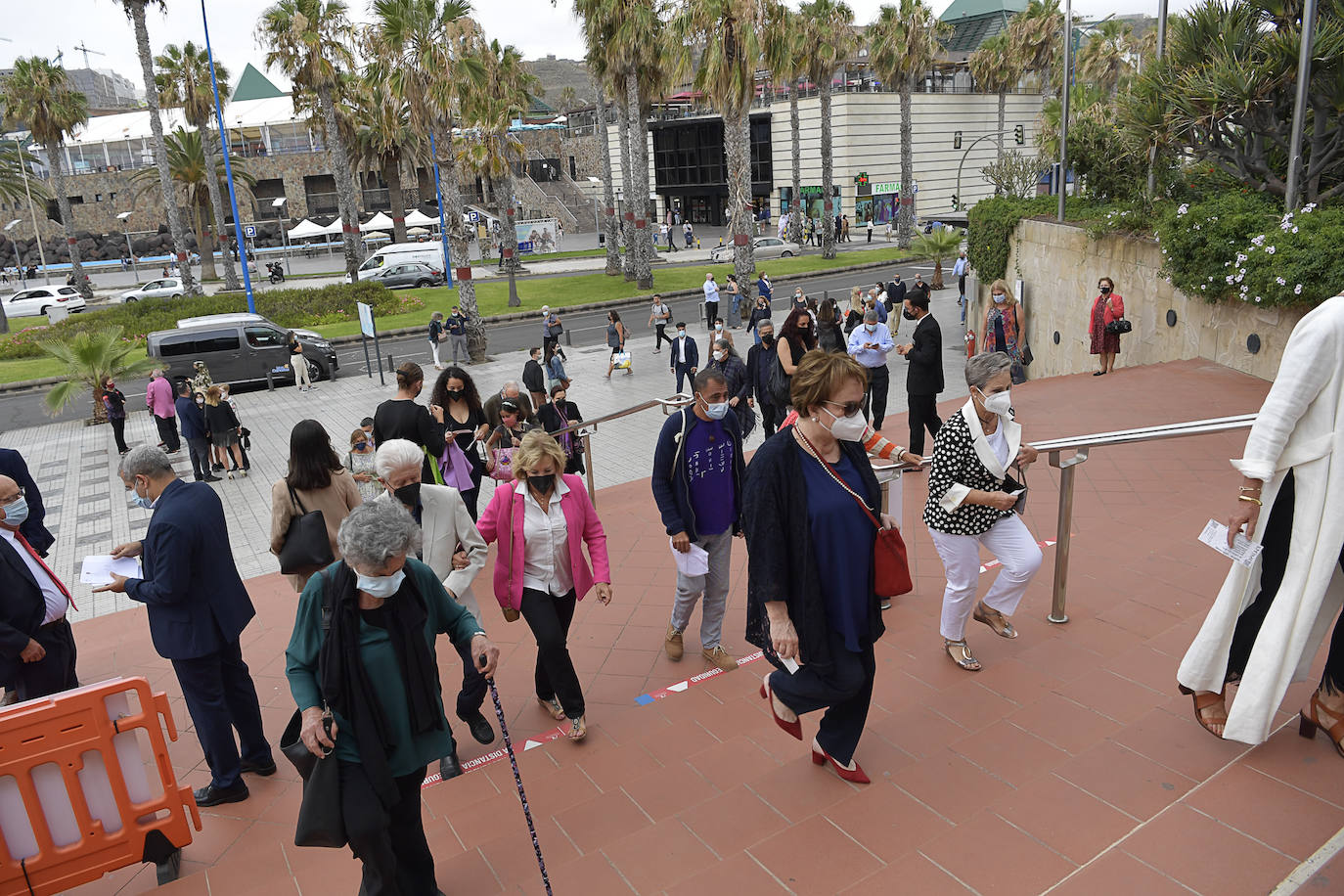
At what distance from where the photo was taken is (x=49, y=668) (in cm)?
456

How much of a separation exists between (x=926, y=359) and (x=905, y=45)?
35.9 meters

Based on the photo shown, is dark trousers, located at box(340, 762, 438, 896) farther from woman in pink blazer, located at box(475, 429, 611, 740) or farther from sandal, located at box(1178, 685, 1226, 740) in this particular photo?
sandal, located at box(1178, 685, 1226, 740)

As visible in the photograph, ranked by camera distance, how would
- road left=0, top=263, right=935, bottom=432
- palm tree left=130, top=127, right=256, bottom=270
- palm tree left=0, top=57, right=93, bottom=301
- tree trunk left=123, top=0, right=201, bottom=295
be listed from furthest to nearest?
palm tree left=130, top=127, right=256, bottom=270, palm tree left=0, top=57, right=93, bottom=301, tree trunk left=123, top=0, right=201, bottom=295, road left=0, top=263, right=935, bottom=432

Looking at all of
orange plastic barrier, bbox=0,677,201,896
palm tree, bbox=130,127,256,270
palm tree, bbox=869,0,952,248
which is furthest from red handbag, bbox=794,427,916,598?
palm tree, bbox=130,127,256,270

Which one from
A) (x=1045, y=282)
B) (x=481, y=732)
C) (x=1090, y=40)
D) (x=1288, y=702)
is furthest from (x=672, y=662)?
(x=1090, y=40)

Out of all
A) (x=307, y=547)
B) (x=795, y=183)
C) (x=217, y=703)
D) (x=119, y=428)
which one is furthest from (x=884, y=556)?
(x=795, y=183)

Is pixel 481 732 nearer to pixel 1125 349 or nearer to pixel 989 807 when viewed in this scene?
pixel 989 807

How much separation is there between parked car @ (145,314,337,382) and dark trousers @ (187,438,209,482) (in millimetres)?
8300

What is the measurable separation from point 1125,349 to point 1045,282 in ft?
9.71

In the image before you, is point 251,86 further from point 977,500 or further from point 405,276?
point 977,500

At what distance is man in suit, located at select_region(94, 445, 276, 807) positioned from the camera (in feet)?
13.0

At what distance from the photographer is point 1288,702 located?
350 centimetres

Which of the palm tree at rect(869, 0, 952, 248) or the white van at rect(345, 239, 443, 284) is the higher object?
the palm tree at rect(869, 0, 952, 248)

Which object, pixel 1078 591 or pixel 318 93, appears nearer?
pixel 1078 591
